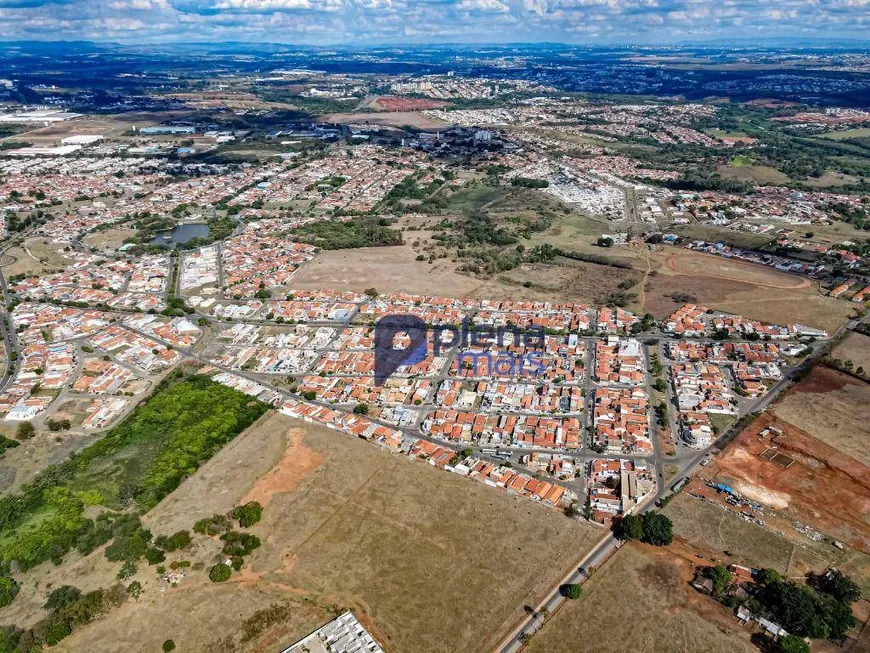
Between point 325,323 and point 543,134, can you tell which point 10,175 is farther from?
point 543,134

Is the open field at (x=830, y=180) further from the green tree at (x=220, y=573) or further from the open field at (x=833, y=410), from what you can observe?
the green tree at (x=220, y=573)

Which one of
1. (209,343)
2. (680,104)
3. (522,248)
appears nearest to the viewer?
(209,343)

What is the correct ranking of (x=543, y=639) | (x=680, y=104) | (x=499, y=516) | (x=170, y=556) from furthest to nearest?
(x=680, y=104)
(x=499, y=516)
(x=170, y=556)
(x=543, y=639)

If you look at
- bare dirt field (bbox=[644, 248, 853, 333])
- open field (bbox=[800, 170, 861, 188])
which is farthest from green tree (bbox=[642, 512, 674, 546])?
open field (bbox=[800, 170, 861, 188])

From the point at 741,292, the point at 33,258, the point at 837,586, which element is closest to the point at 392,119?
the point at 33,258

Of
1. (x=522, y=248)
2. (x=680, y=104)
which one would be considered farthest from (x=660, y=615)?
(x=680, y=104)

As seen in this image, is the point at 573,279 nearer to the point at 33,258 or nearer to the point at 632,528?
the point at 632,528

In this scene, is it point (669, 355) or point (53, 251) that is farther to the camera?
point (53, 251)

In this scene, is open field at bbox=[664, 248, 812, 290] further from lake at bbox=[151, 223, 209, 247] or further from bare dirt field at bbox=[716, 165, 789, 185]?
lake at bbox=[151, 223, 209, 247]
